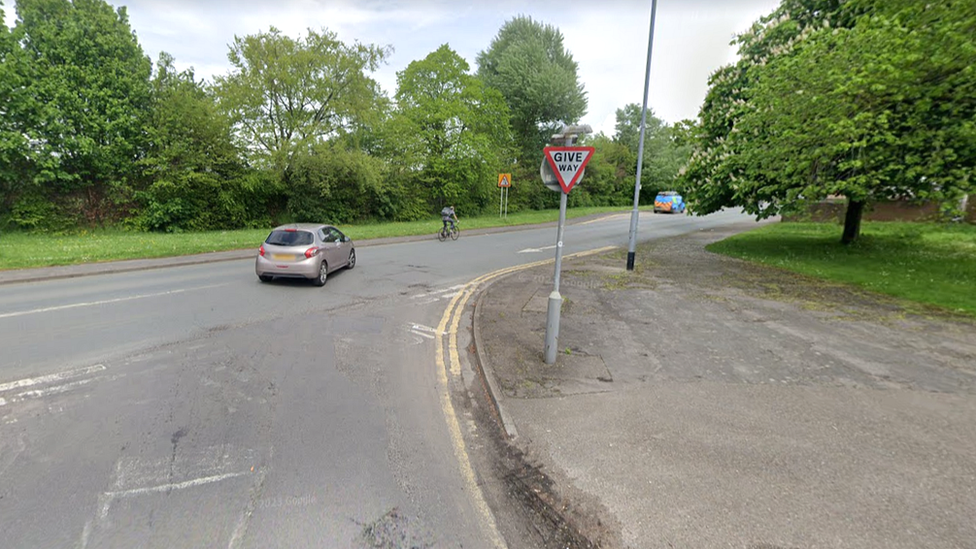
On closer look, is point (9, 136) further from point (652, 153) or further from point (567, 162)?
point (652, 153)

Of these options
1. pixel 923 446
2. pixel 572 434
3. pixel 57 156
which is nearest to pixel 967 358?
pixel 923 446

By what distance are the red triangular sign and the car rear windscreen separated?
259 inches

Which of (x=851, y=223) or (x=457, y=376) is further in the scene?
(x=851, y=223)

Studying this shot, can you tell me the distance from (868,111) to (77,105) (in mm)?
29031

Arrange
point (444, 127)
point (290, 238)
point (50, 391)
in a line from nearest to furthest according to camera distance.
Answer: point (50, 391)
point (290, 238)
point (444, 127)

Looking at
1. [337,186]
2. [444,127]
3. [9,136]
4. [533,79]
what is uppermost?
[533,79]

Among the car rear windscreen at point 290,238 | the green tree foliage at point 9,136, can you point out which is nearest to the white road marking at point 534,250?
the car rear windscreen at point 290,238

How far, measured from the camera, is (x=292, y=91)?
2175 cm

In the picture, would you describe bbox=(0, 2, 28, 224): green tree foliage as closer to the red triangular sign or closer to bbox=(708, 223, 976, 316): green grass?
the red triangular sign

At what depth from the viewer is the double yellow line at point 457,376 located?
8.89 feet

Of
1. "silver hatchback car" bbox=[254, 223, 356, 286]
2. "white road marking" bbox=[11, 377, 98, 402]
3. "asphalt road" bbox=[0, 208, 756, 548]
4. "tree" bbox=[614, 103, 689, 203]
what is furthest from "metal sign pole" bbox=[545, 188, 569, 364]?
"tree" bbox=[614, 103, 689, 203]

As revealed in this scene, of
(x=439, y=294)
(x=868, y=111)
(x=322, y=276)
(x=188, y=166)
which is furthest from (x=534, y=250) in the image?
(x=188, y=166)

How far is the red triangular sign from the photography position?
4.76 m

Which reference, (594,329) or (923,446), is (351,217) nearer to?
(594,329)
